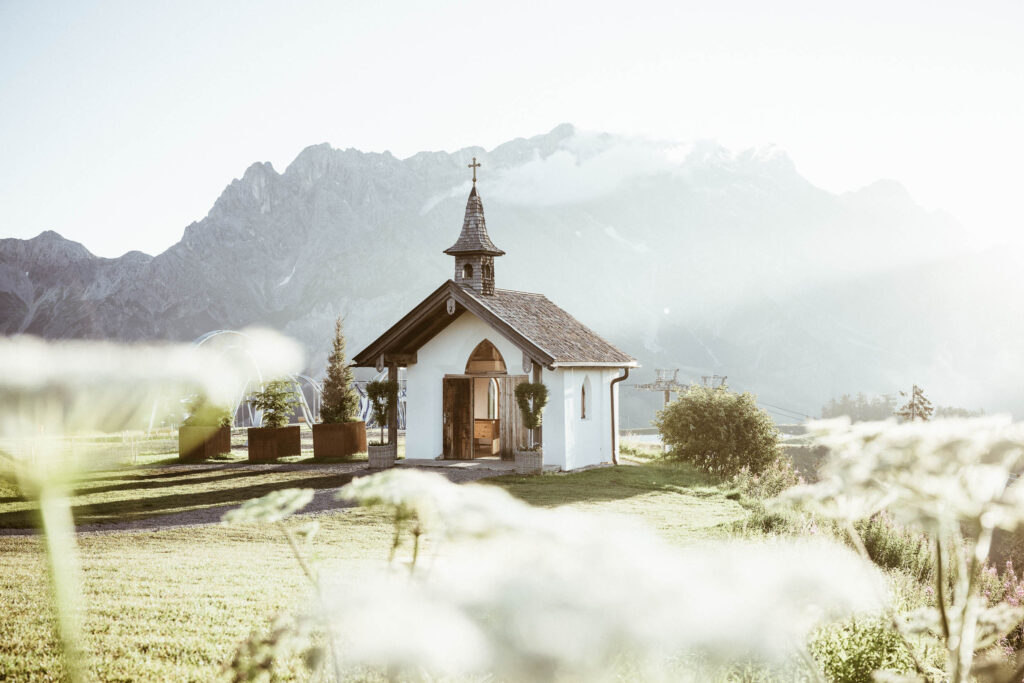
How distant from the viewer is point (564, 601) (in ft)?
6.33

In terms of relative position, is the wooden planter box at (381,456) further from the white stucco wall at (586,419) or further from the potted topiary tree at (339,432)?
the white stucco wall at (586,419)

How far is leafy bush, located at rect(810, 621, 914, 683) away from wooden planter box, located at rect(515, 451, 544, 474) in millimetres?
13097

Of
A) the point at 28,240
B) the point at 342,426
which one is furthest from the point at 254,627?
the point at 28,240

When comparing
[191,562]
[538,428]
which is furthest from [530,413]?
[191,562]

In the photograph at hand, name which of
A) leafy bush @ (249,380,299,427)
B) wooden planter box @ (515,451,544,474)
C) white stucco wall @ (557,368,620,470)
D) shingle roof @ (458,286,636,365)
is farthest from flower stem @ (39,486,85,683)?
white stucco wall @ (557,368,620,470)

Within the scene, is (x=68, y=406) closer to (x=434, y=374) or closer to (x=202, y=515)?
(x=434, y=374)

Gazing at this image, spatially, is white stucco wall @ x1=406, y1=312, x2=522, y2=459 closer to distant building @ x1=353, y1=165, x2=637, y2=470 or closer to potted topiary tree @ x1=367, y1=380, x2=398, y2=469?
distant building @ x1=353, y1=165, x2=637, y2=470

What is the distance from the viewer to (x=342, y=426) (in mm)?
26250

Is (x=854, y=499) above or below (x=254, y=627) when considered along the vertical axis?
above

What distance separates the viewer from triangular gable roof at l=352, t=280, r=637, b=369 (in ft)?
68.0

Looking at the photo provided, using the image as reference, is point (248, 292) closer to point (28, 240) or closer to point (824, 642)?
point (28, 240)

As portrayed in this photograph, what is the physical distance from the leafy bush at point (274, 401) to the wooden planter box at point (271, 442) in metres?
0.49

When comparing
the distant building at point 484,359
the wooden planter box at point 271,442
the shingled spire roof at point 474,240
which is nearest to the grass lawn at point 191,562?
the distant building at point 484,359

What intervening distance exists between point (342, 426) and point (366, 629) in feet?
82.2
